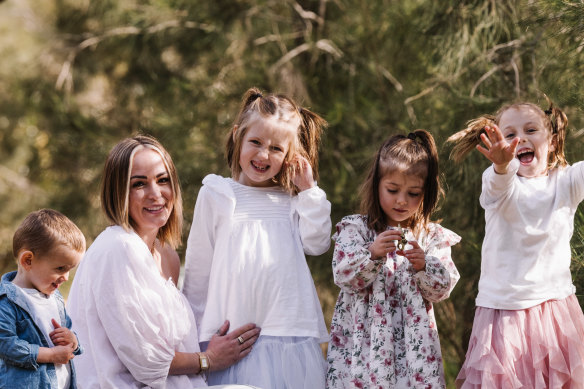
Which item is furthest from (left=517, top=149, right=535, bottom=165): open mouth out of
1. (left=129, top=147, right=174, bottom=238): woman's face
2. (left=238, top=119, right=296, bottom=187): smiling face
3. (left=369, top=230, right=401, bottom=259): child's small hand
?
(left=129, top=147, right=174, bottom=238): woman's face

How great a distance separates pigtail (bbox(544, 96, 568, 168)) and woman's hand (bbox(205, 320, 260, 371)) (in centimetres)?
122

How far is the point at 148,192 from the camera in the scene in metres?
2.88

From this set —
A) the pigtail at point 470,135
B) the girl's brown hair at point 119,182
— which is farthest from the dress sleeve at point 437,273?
the girl's brown hair at point 119,182

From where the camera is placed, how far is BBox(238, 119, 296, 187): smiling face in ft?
9.87

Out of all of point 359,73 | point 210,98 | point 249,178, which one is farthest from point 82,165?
point 249,178

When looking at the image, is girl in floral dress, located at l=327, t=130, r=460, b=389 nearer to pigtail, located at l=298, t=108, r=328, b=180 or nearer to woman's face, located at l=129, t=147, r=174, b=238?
pigtail, located at l=298, t=108, r=328, b=180

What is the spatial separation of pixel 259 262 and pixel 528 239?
3.05 feet

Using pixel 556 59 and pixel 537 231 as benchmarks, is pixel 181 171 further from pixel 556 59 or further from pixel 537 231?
pixel 537 231

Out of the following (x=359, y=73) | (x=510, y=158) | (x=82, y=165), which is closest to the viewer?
(x=510, y=158)

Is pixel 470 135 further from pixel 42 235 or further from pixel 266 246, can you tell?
pixel 42 235

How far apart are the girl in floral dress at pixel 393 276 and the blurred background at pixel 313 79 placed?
569mm

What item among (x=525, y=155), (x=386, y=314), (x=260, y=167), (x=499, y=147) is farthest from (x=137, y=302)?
(x=525, y=155)

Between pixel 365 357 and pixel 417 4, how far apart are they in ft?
9.93

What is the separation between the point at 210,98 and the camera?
598 centimetres
